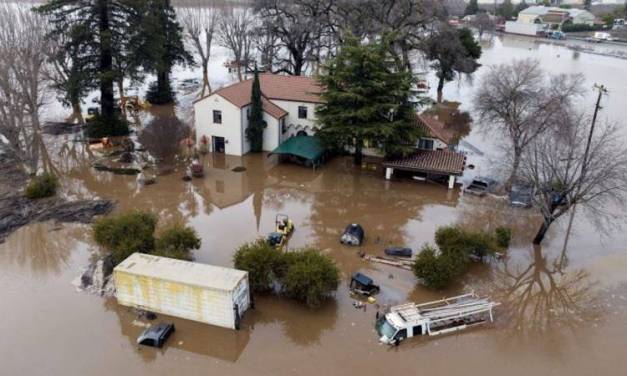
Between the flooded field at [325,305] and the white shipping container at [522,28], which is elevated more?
the white shipping container at [522,28]

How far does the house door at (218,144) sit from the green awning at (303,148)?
4.66m

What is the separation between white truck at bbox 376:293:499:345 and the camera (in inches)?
712

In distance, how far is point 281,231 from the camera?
83.4ft

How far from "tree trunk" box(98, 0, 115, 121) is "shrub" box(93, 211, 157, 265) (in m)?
18.9

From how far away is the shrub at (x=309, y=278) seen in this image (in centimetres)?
1891

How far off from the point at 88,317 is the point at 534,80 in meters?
35.0

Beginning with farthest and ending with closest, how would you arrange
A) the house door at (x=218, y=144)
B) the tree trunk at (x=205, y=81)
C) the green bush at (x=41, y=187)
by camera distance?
the tree trunk at (x=205, y=81) → the house door at (x=218, y=144) → the green bush at (x=41, y=187)

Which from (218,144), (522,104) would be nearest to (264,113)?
(218,144)

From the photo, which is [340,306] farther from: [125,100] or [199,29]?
[199,29]

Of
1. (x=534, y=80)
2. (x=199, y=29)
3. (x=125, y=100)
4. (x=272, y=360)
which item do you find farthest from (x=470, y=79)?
(x=272, y=360)

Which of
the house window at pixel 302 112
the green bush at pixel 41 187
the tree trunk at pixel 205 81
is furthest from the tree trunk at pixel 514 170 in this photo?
the tree trunk at pixel 205 81

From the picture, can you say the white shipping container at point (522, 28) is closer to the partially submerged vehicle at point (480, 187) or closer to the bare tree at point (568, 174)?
the partially submerged vehicle at point (480, 187)

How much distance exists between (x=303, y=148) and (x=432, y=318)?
742 inches

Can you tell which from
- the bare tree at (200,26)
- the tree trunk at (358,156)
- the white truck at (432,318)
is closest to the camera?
the white truck at (432,318)
